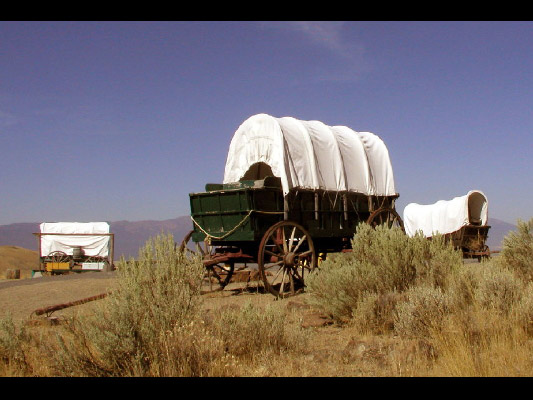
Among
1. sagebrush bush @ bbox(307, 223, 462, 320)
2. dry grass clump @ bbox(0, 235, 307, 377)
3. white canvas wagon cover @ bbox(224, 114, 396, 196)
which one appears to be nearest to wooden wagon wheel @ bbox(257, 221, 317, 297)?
white canvas wagon cover @ bbox(224, 114, 396, 196)

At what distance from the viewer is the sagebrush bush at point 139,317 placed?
12.3 feet

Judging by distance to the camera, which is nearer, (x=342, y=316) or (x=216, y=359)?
(x=216, y=359)

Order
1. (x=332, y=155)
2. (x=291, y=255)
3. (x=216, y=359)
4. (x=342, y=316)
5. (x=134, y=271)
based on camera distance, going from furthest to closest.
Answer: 1. (x=332, y=155)
2. (x=291, y=255)
3. (x=342, y=316)
4. (x=134, y=271)
5. (x=216, y=359)

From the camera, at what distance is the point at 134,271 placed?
14.8 feet

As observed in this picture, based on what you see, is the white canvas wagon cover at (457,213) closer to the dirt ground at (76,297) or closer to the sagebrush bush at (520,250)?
the sagebrush bush at (520,250)

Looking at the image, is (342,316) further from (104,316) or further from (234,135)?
(234,135)

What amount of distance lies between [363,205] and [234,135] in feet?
11.2

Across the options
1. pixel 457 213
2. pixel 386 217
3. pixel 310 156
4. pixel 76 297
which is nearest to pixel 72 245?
pixel 76 297

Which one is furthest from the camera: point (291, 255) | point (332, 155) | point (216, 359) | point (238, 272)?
point (238, 272)

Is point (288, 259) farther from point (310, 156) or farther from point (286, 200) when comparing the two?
point (310, 156)

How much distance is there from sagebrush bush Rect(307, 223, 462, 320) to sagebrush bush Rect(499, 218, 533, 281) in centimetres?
165

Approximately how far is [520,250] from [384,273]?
324 centimetres

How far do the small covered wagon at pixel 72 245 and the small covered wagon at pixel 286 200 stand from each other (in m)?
16.8
